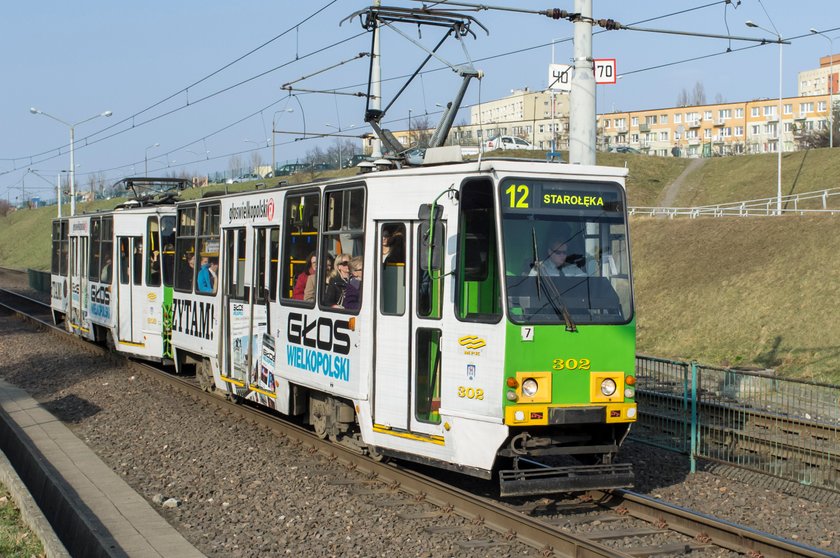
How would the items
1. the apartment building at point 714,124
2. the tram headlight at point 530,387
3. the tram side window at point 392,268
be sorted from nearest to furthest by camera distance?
1. the tram headlight at point 530,387
2. the tram side window at point 392,268
3. the apartment building at point 714,124

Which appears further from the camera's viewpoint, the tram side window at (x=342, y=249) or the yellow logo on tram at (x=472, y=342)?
the tram side window at (x=342, y=249)

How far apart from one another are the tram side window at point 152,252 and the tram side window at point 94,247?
3244 millimetres

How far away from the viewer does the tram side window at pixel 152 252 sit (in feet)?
61.3

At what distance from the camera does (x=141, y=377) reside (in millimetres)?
18828

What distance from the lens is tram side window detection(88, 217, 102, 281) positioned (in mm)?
22062

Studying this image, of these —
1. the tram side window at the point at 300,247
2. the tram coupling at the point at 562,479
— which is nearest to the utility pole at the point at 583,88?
the tram side window at the point at 300,247

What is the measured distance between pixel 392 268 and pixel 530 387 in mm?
2028

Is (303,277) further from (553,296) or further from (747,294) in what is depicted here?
(747,294)

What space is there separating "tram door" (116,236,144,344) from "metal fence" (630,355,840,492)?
10.5 meters

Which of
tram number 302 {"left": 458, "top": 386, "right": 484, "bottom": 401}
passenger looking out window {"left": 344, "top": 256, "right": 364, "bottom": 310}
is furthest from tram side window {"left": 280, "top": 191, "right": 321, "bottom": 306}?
tram number 302 {"left": 458, "top": 386, "right": 484, "bottom": 401}

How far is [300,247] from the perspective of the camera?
1188 centimetres

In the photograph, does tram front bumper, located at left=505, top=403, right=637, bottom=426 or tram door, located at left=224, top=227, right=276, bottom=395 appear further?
tram door, located at left=224, top=227, right=276, bottom=395

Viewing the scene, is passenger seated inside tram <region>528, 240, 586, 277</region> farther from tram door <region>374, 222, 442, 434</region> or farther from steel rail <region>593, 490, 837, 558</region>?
steel rail <region>593, 490, 837, 558</region>

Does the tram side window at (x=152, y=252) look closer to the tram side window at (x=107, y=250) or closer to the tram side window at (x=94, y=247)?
the tram side window at (x=107, y=250)
